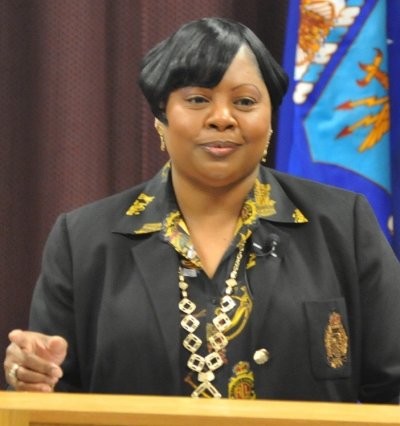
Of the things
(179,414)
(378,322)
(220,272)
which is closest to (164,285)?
(220,272)

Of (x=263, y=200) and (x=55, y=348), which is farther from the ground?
(x=263, y=200)

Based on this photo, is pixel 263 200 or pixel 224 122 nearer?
pixel 224 122

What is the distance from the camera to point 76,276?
1.58m

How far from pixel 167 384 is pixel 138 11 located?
3.28 feet

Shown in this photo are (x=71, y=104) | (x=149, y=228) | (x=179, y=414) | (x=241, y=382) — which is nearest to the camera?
(x=179, y=414)

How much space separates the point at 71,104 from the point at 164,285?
819 mm

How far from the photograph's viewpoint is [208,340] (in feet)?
4.94

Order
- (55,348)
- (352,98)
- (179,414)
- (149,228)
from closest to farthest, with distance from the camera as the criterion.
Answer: (179,414), (55,348), (149,228), (352,98)

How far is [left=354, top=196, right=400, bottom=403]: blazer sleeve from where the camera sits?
61.2 inches

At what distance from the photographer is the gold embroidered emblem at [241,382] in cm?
149

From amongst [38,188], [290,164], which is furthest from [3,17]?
[290,164]

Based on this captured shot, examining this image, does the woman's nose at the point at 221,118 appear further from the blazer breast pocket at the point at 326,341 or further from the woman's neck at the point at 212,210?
the blazer breast pocket at the point at 326,341

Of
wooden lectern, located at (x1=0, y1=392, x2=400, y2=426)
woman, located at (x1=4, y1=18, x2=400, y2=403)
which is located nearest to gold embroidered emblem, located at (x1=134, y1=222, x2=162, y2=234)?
woman, located at (x1=4, y1=18, x2=400, y2=403)

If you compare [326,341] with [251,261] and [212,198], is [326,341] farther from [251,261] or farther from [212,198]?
[212,198]
